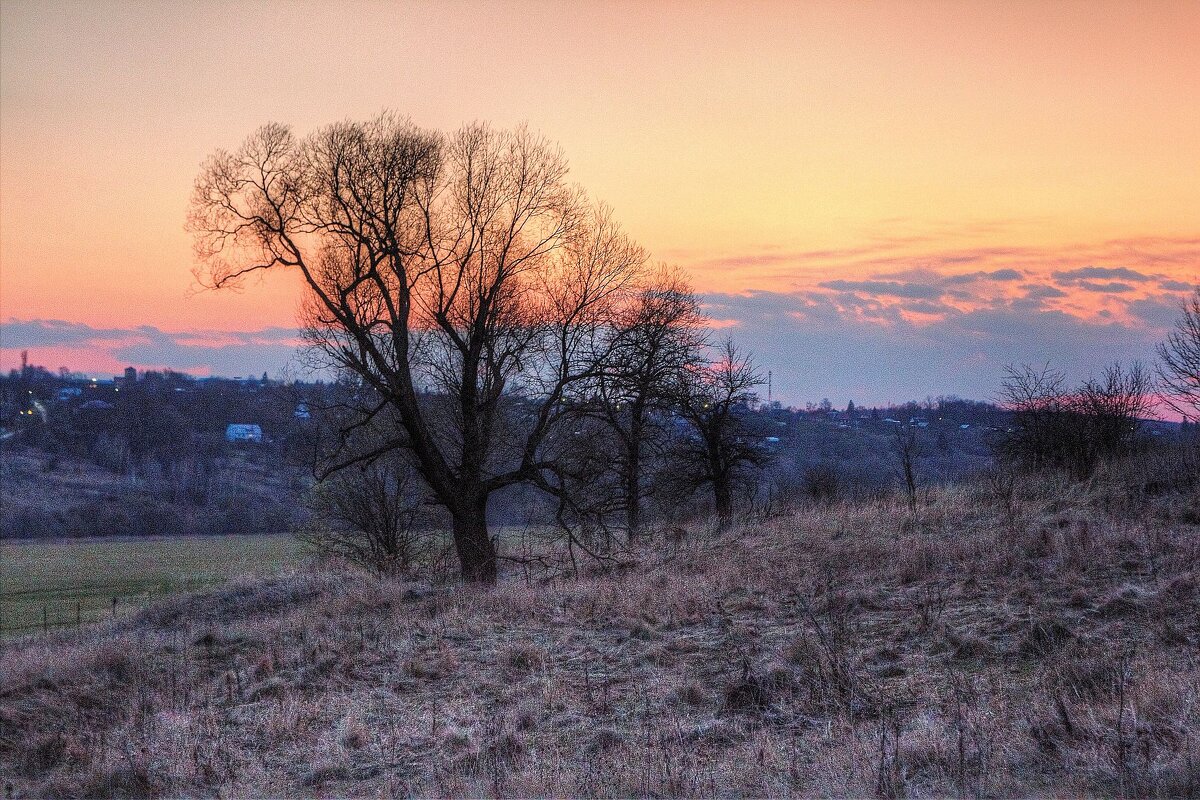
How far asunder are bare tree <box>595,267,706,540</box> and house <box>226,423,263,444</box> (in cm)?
9216

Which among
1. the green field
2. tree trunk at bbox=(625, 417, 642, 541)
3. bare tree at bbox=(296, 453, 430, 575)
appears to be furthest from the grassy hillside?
the green field

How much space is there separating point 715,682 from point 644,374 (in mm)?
12215

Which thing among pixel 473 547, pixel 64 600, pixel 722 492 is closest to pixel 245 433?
pixel 64 600

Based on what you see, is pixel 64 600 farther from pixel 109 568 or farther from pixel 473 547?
pixel 473 547

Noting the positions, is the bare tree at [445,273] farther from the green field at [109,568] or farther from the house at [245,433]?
the house at [245,433]

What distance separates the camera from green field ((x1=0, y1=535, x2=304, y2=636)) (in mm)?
38188

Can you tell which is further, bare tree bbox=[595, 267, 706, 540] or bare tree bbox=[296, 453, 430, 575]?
bare tree bbox=[296, 453, 430, 575]

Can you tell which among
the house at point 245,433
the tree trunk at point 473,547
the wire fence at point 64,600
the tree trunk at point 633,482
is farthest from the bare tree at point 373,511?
the house at point 245,433

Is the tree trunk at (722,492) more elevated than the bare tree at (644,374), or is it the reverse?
the bare tree at (644,374)

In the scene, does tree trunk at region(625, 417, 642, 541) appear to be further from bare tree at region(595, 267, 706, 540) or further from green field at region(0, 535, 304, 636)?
green field at region(0, 535, 304, 636)

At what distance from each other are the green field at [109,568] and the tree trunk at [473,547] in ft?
48.4

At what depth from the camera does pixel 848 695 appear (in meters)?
8.59

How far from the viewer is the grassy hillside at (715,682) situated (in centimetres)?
672

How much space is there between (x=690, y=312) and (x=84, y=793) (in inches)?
1046
